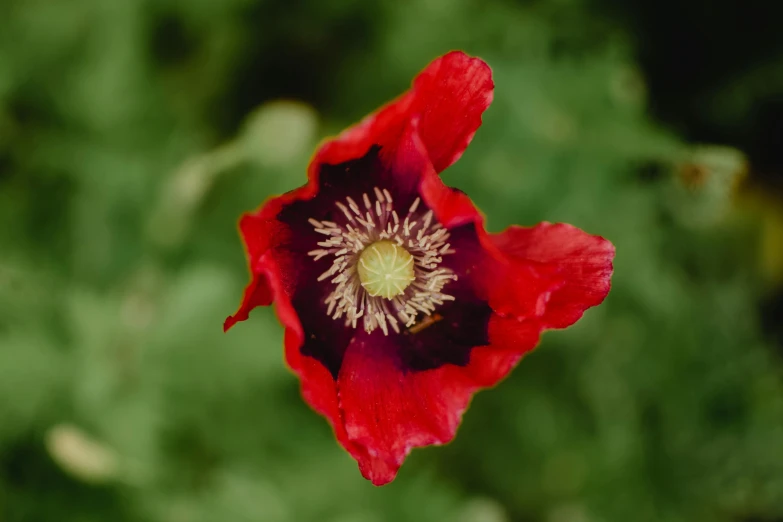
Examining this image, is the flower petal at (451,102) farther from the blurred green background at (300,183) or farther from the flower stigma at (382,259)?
the blurred green background at (300,183)

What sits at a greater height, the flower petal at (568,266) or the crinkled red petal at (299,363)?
the flower petal at (568,266)

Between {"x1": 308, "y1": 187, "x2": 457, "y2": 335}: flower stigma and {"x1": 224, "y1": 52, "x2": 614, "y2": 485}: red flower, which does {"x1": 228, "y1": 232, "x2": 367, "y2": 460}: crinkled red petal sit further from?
{"x1": 308, "y1": 187, "x2": 457, "y2": 335}: flower stigma

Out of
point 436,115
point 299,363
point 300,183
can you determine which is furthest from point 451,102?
point 300,183

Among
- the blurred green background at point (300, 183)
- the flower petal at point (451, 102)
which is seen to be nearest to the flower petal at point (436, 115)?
the flower petal at point (451, 102)

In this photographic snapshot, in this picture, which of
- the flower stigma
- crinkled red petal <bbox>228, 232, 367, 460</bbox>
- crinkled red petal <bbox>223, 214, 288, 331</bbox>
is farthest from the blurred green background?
crinkled red petal <bbox>228, 232, 367, 460</bbox>

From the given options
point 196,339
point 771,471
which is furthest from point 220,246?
point 771,471

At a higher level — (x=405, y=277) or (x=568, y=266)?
(x=405, y=277)

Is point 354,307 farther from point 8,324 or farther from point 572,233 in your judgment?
point 8,324

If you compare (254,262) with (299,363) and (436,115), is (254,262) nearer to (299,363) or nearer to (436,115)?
(299,363)
